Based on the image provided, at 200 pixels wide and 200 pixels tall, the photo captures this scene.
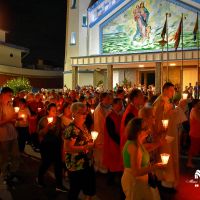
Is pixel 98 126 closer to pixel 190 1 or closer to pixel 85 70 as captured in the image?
pixel 190 1

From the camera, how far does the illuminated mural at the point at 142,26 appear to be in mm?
32312

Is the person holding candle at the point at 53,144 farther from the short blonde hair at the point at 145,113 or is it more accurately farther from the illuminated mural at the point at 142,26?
the illuminated mural at the point at 142,26

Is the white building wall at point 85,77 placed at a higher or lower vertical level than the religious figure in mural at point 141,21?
lower

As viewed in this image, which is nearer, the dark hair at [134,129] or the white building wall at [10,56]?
the dark hair at [134,129]

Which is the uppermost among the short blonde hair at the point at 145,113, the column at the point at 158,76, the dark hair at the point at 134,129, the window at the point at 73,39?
the window at the point at 73,39

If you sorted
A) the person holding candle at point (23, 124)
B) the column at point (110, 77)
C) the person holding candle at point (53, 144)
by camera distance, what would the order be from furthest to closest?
the column at point (110, 77)
the person holding candle at point (23, 124)
the person holding candle at point (53, 144)

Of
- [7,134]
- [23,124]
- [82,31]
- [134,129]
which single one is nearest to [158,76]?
[82,31]

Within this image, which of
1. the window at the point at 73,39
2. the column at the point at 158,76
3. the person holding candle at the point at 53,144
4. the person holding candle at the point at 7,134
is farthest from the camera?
the window at the point at 73,39

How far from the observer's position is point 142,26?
35125 mm

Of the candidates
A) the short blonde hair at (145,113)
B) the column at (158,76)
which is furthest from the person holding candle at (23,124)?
Answer: the column at (158,76)

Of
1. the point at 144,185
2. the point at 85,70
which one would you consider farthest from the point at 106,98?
the point at 85,70

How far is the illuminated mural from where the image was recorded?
32.3 metres

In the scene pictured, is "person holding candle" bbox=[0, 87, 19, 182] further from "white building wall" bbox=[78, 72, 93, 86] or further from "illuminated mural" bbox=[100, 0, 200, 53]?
"white building wall" bbox=[78, 72, 93, 86]

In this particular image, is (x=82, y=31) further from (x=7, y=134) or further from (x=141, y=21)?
(x=7, y=134)
